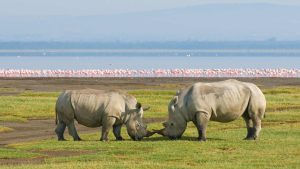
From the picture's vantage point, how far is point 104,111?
3525cm

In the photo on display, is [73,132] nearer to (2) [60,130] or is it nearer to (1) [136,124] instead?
(2) [60,130]

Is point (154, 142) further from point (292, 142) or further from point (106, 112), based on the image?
point (292, 142)

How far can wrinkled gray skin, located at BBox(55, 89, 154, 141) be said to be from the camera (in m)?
35.3

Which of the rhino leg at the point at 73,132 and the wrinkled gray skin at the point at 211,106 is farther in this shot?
the rhino leg at the point at 73,132

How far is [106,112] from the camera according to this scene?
1387 inches

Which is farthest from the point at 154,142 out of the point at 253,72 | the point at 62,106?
the point at 253,72

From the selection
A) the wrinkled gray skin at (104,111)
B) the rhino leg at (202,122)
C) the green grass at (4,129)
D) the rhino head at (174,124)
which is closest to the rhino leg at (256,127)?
the rhino leg at (202,122)

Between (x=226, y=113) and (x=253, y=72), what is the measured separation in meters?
90.4

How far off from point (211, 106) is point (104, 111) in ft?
12.2

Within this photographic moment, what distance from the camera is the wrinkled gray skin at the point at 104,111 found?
3528 centimetres

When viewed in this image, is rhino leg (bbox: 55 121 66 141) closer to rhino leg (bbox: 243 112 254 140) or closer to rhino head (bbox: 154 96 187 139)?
rhino head (bbox: 154 96 187 139)

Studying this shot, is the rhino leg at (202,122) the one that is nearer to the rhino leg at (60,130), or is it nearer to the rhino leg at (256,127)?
the rhino leg at (256,127)


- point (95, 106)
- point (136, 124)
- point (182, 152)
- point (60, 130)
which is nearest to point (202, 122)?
point (136, 124)

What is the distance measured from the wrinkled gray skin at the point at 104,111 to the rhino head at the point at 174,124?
583 millimetres
